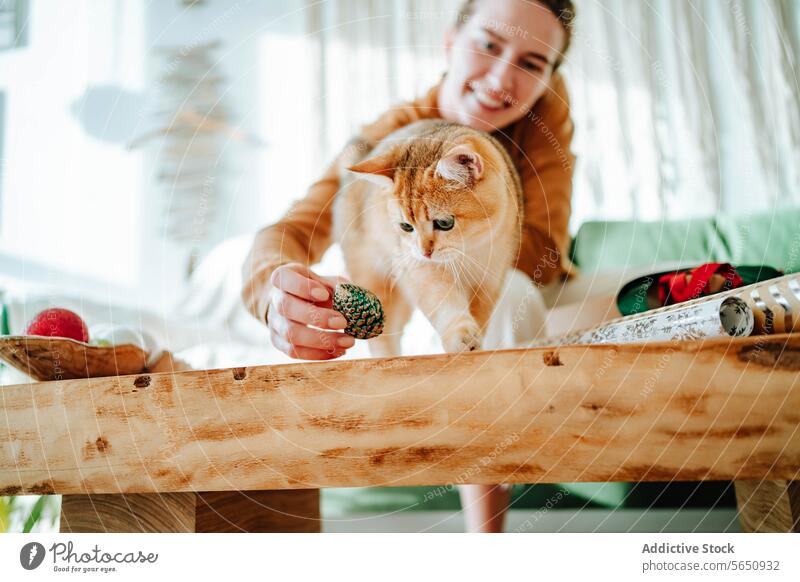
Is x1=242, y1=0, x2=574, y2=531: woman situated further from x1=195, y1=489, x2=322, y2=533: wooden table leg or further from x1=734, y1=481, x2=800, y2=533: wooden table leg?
x1=734, y1=481, x2=800, y2=533: wooden table leg

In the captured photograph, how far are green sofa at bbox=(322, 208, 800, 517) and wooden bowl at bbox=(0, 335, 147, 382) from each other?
2.01ft

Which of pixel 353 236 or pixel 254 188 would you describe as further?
pixel 254 188

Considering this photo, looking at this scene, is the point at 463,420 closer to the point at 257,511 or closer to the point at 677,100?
the point at 257,511

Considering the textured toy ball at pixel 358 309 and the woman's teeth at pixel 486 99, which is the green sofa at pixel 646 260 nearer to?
the woman's teeth at pixel 486 99

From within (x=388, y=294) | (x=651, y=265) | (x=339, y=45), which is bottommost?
(x=388, y=294)

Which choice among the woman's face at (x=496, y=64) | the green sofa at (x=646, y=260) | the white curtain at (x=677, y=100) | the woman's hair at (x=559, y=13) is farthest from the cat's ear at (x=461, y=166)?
the white curtain at (x=677, y=100)

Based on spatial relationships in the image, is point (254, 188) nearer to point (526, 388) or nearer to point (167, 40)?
point (167, 40)

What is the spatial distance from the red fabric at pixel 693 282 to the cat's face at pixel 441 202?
0.20 m

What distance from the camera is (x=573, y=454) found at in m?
0.41

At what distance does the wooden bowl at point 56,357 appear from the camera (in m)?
0.54
